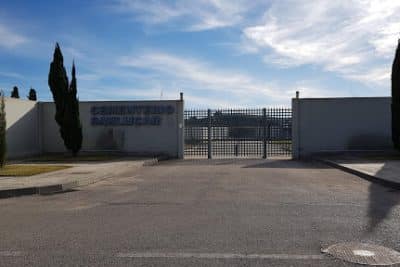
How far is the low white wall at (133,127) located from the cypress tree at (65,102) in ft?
6.79

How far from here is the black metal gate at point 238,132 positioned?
2755cm

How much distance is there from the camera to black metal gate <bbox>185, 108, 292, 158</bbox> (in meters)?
27.5

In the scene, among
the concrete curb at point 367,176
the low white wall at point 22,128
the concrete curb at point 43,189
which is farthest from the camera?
the low white wall at point 22,128

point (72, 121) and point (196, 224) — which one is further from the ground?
point (72, 121)

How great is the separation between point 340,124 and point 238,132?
5.59m

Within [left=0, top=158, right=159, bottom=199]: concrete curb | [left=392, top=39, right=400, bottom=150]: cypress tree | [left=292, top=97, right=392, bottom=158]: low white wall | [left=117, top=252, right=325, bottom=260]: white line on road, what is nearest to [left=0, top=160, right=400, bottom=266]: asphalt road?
[left=117, top=252, right=325, bottom=260]: white line on road

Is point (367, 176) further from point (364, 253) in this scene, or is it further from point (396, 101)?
point (364, 253)

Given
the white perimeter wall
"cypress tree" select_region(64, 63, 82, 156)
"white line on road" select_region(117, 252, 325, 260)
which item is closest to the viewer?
"white line on road" select_region(117, 252, 325, 260)

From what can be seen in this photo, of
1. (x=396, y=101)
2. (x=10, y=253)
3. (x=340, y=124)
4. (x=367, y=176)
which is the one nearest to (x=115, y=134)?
(x=340, y=124)

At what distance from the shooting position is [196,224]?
838 cm

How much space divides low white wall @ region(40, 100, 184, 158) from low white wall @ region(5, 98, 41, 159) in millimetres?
2532

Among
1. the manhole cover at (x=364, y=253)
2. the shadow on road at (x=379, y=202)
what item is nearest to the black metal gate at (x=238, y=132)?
the shadow on road at (x=379, y=202)

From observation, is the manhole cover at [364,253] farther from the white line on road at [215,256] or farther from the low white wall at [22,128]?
the low white wall at [22,128]

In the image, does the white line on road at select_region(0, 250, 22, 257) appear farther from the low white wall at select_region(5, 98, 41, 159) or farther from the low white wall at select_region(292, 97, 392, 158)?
the low white wall at select_region(292, 97, 392, 158)
